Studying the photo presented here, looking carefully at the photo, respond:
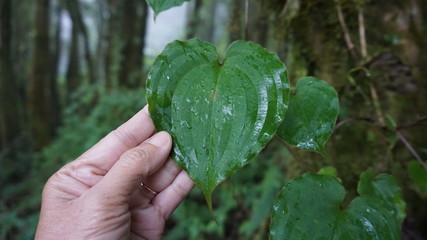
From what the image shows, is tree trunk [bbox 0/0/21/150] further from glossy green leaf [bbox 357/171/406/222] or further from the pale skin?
glossy green leaf [bbox 357/171/406/222]

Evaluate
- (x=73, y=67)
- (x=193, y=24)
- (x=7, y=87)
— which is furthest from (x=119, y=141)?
(x=73, y=67)

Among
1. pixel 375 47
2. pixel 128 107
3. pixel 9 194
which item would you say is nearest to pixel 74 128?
pixel 9 194

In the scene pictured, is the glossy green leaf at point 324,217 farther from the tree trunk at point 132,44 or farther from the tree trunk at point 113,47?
the tree trunk at point 132,44

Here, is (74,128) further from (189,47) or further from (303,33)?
(189,47)

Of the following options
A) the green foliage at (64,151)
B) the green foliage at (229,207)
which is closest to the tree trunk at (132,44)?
the green foliage at (64,151)

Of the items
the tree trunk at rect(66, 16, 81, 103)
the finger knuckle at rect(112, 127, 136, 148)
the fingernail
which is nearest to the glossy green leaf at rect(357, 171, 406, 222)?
the fingernail
